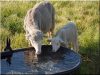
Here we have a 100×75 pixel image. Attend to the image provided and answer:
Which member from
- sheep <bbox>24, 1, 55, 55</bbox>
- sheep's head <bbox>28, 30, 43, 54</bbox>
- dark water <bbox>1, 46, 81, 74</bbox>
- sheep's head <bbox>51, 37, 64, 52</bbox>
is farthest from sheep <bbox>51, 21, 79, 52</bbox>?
sheep's head <bbox>28, 30, 43, 54</bbox>

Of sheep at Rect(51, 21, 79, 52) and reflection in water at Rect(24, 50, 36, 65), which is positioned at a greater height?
sheep at Rect(51, 21, 79, 52)

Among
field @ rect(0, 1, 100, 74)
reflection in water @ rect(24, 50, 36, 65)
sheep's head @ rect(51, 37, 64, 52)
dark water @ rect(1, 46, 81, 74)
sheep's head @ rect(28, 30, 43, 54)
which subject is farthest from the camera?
field @ rect(0, 1, 100, 74)

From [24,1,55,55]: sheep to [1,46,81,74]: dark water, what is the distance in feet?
0.84

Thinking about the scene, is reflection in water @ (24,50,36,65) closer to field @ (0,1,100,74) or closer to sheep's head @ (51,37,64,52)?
sheep's head @ (51,37,64,52)

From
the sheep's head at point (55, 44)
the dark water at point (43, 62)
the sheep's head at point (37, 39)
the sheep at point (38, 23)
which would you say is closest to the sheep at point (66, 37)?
the sheep's head at point (55, 44)

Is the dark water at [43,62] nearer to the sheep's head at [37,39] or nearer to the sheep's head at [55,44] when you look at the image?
the sheep's head at [55,44]

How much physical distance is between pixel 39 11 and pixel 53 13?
69 cm

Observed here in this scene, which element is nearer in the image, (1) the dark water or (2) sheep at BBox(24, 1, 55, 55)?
(1) the dark water

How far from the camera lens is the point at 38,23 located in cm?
780

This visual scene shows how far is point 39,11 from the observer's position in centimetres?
804

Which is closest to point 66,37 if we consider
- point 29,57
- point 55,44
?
point 55,44

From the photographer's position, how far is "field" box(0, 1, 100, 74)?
853cm

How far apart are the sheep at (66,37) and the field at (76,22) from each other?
555mm

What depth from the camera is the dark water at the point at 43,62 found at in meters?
6.44
